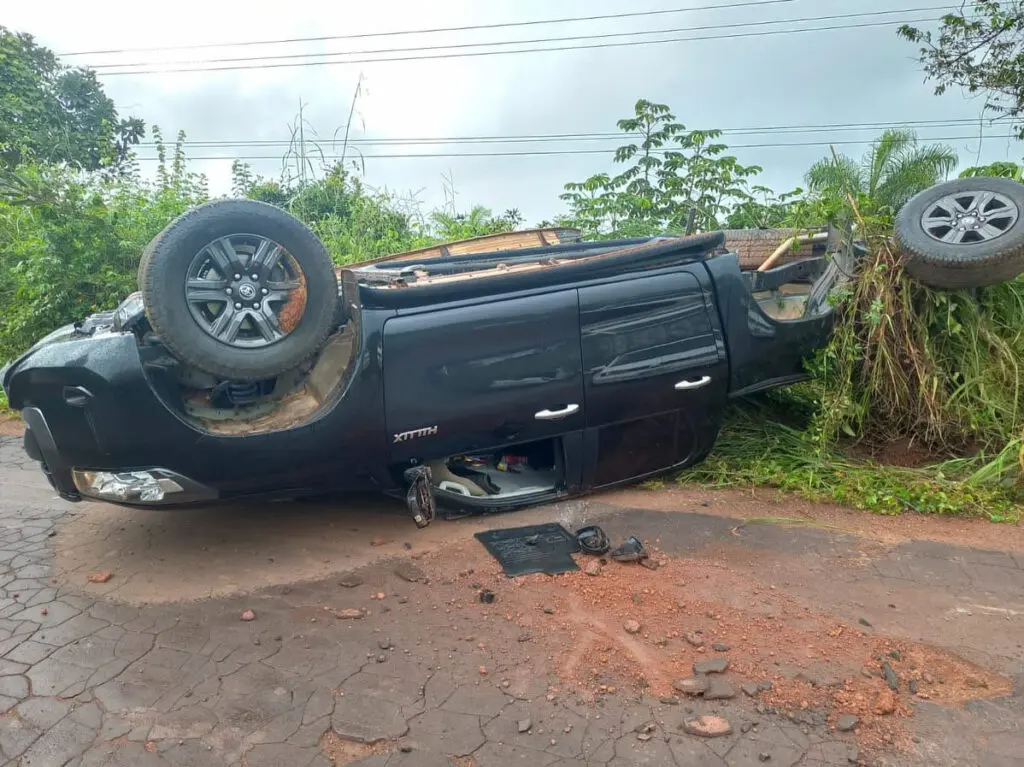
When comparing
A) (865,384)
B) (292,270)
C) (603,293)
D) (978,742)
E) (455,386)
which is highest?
(292,270)

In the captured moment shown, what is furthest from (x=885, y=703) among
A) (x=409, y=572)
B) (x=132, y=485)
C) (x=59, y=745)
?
(x=132, y=485)

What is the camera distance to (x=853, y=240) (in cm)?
496

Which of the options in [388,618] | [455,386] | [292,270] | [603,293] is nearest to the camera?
[388,618]

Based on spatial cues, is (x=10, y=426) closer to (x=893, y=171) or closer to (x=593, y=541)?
(x=593, y=541)

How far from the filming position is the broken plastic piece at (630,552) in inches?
143

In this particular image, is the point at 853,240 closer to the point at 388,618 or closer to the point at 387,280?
the point at 387,280

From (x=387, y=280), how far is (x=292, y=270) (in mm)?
673

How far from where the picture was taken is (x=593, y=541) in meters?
3.73

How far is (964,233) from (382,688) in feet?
14.4

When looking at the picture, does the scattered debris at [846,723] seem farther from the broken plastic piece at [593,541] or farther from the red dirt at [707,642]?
the broken plastic piece at [593,541]

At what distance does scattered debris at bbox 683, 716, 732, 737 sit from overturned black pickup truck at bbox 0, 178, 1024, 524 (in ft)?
6.01

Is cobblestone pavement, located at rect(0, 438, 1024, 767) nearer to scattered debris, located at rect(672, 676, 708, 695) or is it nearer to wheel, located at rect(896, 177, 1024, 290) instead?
scattered debris, located at rect(672, 676, 708, 695)

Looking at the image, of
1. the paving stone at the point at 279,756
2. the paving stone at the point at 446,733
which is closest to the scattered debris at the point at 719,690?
the paving stone at the point at 446,733

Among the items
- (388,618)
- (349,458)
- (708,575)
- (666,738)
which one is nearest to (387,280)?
(349,458)
